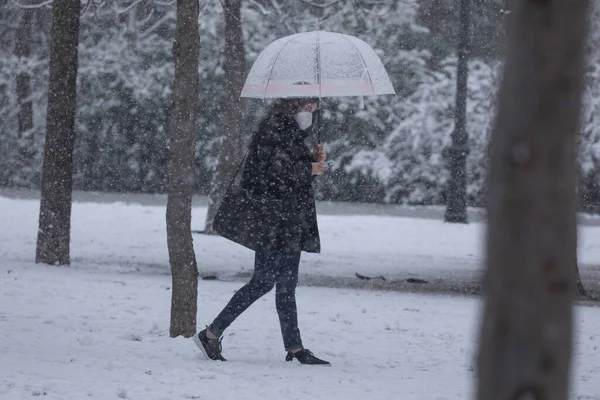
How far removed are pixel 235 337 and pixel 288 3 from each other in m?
13.6

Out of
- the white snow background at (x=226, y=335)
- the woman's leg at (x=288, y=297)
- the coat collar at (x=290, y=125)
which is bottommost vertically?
the white snow background at (x=226, y=335)

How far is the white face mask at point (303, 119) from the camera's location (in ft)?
22.1

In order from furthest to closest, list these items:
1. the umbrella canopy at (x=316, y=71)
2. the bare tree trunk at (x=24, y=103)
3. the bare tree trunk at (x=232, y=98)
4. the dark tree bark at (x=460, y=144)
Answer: the bare tree trunk at (x=24, y=103) → the dark tree bark at (x=460, y=144) → the bare tree trunk at (x=232, y=98) → the umbrella canopy at (x=316, y=71)

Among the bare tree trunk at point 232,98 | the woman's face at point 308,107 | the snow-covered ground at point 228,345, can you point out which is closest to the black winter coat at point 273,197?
the woman's face at point 308,107

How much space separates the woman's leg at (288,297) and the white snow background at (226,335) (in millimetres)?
182

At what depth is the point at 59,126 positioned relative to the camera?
11.9 meters

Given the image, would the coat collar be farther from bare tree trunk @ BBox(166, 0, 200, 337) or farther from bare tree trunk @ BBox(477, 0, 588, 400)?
bare tree trunk @ BBox(477, 0, 588, 400)

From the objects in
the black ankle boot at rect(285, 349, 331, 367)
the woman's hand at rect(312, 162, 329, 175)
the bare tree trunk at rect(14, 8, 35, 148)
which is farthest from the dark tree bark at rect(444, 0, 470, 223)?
the black ankle boot at rect(285, 349, 331, 367)

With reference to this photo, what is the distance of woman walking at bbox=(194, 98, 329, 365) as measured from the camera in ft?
21.6

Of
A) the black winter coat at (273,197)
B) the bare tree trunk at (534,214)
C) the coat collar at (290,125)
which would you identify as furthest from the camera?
the coat collar at (290,125)

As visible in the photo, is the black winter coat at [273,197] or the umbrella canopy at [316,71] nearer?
the black winter coat at [273,197]

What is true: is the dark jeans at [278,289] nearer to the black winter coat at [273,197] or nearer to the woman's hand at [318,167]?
the black winter coat at [273,197]

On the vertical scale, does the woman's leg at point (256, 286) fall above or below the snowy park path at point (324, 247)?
above

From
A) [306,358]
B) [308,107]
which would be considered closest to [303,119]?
[308,107]
